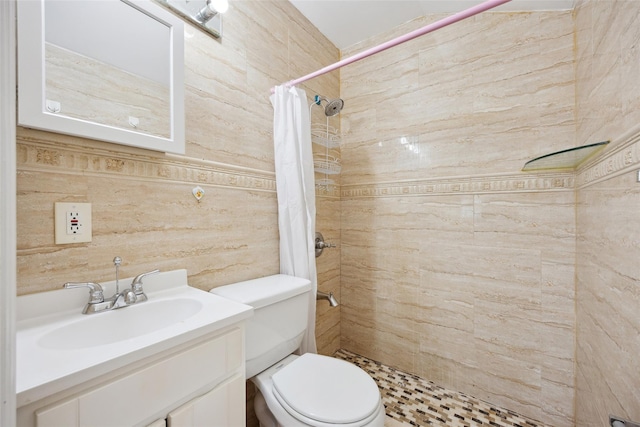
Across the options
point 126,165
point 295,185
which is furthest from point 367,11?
point 126,165

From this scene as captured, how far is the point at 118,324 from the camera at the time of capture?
91cm

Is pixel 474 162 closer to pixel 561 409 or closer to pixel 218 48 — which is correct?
pixel 561 409

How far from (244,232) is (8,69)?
112 centimetres

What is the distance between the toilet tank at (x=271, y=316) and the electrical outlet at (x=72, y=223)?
53 cm

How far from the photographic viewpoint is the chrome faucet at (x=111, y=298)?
88 cm

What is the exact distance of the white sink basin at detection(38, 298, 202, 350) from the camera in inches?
31.1

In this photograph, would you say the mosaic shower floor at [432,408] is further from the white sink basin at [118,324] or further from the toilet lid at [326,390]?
the white sink basin at [118,324]

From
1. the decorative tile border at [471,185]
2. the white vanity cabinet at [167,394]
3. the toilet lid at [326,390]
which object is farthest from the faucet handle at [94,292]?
the decorative tile border at [471,185]

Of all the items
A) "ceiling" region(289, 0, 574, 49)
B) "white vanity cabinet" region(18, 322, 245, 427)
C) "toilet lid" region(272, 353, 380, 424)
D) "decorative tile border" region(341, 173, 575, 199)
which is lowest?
"toilet lid" region(272, 353, 380, 424)

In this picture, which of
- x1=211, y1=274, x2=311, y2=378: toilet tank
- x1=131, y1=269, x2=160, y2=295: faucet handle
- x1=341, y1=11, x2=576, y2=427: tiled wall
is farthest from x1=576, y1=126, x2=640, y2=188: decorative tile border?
x1=131, y1=269, x2=160, y2=295: faucet handle

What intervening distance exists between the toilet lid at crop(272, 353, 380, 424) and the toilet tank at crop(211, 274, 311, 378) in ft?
0.30

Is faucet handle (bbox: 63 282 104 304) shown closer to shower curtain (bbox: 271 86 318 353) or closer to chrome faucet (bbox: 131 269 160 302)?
chrome faucet (bbox: 131 269 160 302)

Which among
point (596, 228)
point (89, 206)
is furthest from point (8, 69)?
point (596, 228)

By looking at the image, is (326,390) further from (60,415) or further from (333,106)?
(333,106)
